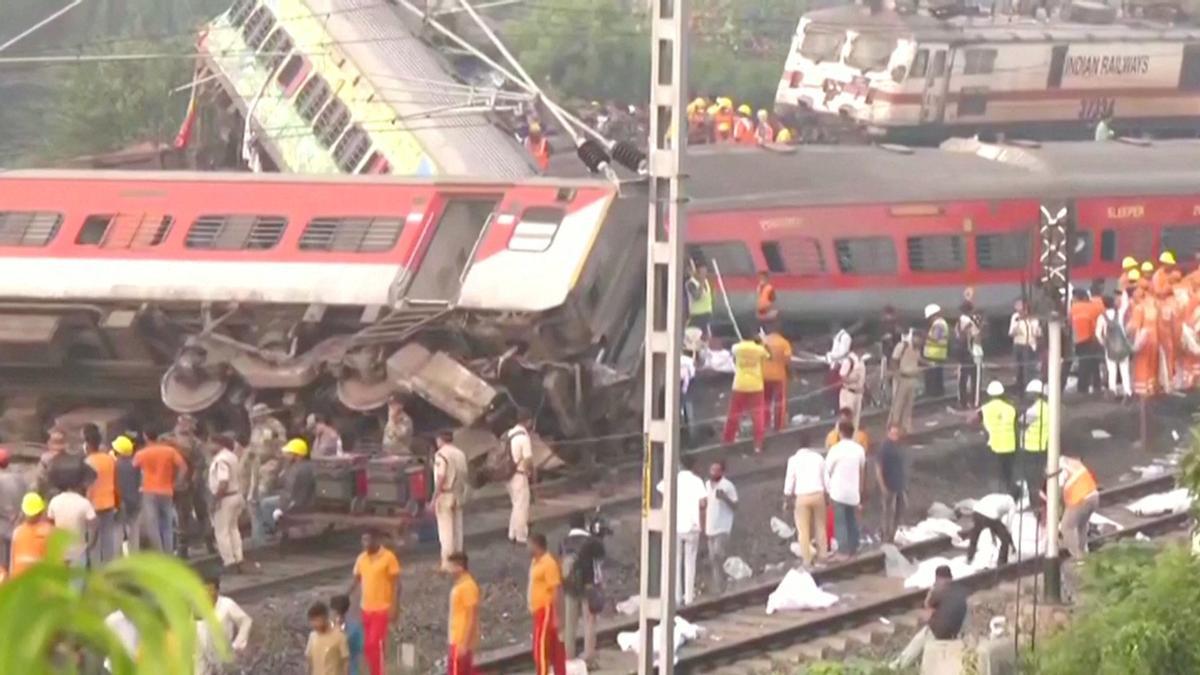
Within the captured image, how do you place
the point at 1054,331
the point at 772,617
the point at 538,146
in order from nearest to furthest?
the point at 1054,331
the point at 772,617
the point at 538,146

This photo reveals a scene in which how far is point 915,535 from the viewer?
17297 millimetres

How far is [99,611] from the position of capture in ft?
7.79

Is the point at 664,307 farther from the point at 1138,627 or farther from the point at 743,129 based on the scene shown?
the point at 743,129

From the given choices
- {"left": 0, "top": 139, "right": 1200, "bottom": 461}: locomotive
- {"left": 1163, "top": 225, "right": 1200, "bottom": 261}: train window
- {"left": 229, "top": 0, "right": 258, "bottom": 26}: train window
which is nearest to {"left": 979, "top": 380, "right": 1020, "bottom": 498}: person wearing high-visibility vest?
{"left": 0, "top": 139, "right": 1200, "bottom": 461}: locomotive

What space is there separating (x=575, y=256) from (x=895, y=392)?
9.17ft

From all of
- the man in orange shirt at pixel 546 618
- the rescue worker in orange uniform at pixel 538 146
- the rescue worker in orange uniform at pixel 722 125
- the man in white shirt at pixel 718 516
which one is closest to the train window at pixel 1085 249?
the rescue worker in orange uniform at pixel 538 146

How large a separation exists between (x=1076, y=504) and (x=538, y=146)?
1348cm

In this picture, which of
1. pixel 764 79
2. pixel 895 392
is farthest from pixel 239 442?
pixel 764 79

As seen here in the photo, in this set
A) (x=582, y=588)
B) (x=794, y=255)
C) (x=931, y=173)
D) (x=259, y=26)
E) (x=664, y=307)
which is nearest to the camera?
(x=664, y=307)

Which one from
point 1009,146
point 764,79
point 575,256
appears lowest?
point 764,79

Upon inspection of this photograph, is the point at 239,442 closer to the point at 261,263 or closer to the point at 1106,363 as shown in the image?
the point at 261,263

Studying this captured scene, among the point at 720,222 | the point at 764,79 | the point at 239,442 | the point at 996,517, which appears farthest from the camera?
the point at 764,79

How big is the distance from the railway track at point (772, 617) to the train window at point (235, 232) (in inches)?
283

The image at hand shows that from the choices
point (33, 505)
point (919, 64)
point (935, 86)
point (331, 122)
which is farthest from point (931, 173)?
point (33, 505)
